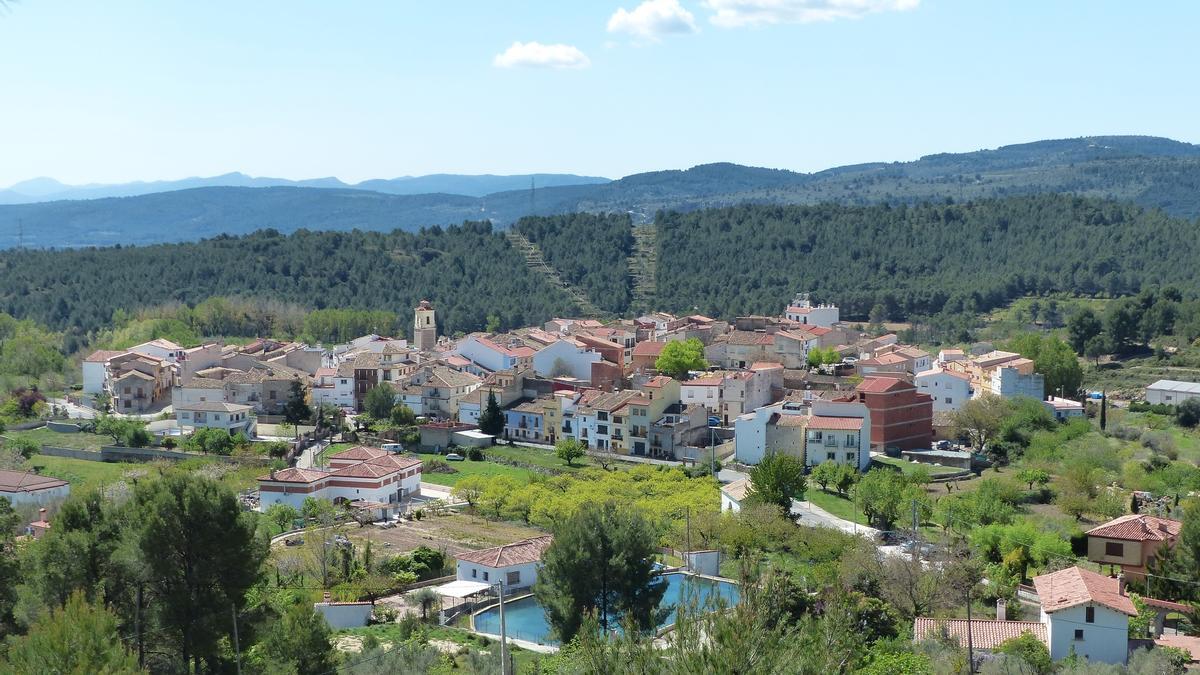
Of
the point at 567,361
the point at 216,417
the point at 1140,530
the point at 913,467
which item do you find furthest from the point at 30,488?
the point at 1140,530

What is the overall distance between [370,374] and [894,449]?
2131cm

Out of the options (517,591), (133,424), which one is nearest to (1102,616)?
(517,591)

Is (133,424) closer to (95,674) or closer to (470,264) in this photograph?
(95,674)

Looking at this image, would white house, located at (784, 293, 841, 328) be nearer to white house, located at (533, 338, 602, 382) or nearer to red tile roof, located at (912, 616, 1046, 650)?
white house, located at (533, 338, 602, 382)

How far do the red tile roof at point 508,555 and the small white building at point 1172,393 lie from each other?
3045cm

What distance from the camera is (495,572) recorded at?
26.7m

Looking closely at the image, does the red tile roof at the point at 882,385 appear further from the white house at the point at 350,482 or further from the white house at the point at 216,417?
the white house at the point at 216,417

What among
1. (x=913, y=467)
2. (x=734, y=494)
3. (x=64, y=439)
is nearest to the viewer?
(x=734, y=494)

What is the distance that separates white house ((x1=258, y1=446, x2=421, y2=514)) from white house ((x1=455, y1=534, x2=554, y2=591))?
8.92 metres

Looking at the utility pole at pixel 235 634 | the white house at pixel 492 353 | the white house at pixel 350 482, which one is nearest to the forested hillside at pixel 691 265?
the white house at pixel 492 353

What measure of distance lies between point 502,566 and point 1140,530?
43.7ft

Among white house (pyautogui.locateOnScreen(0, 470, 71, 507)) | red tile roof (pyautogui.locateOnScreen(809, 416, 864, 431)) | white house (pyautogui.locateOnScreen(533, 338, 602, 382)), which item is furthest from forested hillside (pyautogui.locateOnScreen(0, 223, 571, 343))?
white house (pyautogui.locateOnScreen(0, 470, 71, 507))

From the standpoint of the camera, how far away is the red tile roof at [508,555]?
26984mm

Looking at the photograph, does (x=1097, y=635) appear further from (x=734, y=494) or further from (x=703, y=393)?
(x=703, y=393)
